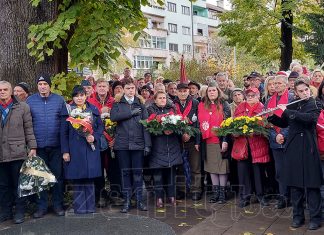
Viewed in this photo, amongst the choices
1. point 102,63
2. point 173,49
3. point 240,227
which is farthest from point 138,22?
point 173,49

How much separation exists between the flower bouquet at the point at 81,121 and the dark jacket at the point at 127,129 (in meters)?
0.46

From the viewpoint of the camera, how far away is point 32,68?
8039 millimetres

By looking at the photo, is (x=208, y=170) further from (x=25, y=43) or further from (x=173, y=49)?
(x=173, y=49)

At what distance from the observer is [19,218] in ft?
22.2

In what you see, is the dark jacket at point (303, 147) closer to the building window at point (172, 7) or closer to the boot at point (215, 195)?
the boot at point (215, 195)

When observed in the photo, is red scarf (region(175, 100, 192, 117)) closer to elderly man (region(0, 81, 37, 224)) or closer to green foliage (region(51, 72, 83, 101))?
green foliage (region(51, 72, 83, 101))

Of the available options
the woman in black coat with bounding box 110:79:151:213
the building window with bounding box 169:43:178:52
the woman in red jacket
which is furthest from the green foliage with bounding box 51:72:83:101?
the building window with bounding box 169:43:178:52

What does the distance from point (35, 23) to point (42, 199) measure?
3051mm

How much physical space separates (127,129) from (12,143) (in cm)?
173

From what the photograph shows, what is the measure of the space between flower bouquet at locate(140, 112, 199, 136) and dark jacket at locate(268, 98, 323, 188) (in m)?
1.72

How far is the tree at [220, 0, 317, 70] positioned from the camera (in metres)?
19.7

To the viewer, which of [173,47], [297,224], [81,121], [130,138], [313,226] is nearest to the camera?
[313,226]

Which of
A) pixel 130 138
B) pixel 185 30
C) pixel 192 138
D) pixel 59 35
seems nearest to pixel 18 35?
pixel 59 35

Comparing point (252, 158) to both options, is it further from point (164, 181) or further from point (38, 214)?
point (38, 214)
